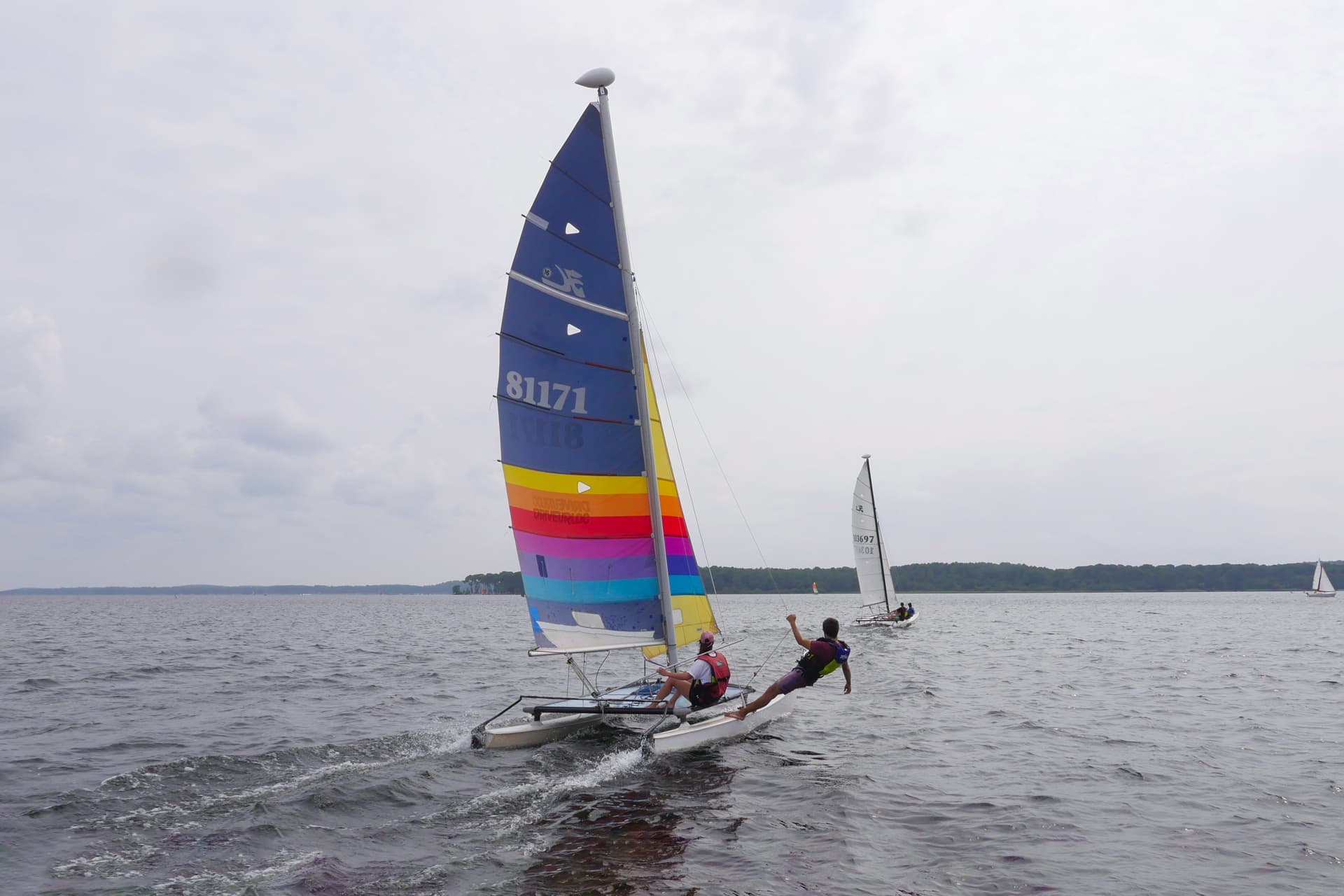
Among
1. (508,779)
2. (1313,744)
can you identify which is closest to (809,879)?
(508,779)

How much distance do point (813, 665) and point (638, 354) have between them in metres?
5.82

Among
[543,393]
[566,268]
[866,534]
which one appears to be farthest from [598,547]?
[866,534]

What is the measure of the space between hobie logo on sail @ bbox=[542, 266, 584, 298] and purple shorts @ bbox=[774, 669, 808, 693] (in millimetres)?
7168

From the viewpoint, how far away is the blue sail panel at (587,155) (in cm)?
1377

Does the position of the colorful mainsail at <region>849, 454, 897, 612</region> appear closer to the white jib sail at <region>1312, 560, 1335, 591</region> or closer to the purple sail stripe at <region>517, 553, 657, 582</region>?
the purple sail stripe at <region>517, 553, 657, 582</region>

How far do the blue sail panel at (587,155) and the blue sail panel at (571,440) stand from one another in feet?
12.1

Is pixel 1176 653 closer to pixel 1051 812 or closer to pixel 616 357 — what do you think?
pixel 1051 812

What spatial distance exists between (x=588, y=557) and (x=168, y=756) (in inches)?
293

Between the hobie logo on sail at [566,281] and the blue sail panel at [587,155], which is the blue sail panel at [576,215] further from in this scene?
the hobie logo on sail at [566,281]

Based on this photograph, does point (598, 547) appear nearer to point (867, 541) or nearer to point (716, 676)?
point (716, 676)

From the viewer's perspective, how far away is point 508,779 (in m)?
12.5

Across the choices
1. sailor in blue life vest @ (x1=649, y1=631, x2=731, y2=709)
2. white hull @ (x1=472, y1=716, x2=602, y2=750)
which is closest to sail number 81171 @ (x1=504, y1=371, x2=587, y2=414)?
sailor in blue life vest @ (x1=649, y1=631, x2=731, y2=709)

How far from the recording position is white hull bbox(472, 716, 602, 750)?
14.1 metres

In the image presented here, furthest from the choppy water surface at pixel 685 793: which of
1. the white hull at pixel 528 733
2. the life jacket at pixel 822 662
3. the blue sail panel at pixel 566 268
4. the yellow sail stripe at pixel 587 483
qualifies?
the blue sail panel at pixel 566 268
